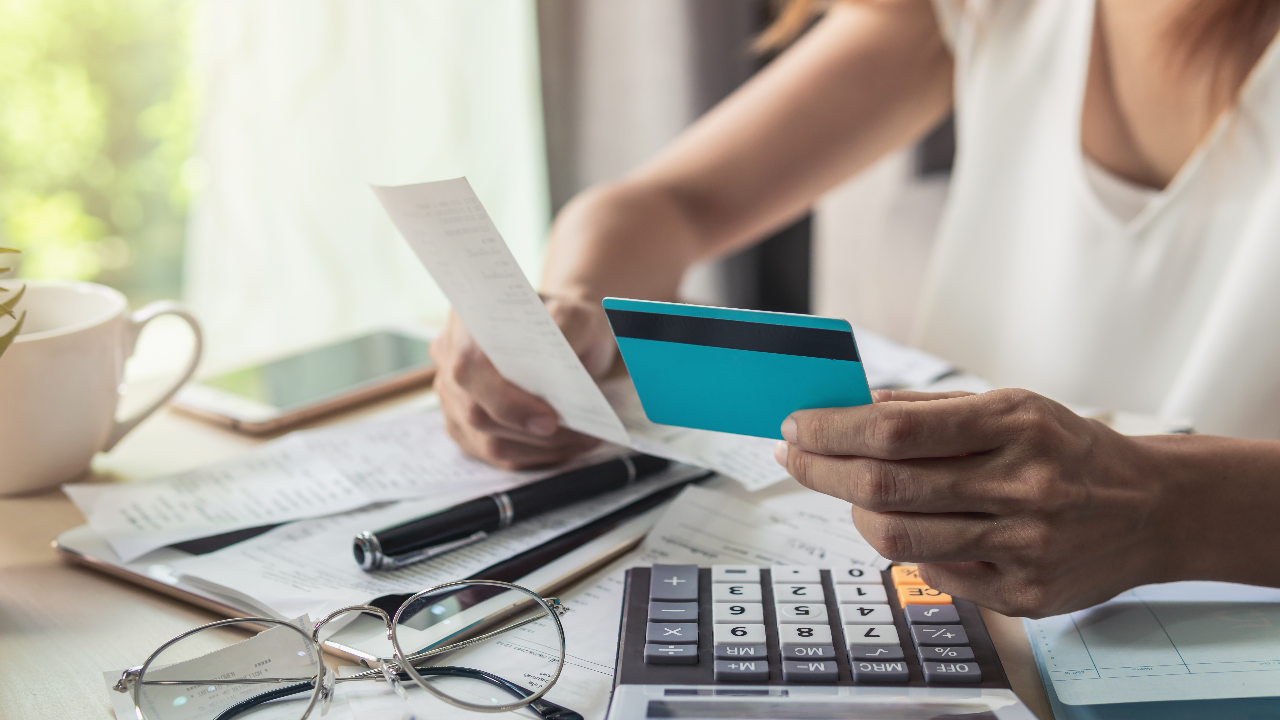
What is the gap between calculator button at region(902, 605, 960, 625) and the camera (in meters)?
0.39

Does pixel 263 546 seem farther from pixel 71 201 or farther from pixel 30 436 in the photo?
pixel 71 201

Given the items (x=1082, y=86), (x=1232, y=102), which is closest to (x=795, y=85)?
(x=1082, y=86)

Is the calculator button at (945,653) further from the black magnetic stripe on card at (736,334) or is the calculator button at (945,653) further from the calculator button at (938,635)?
the black magnetic stripe on card at (736,334)

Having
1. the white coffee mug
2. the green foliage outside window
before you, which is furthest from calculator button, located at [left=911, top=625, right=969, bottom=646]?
the green foliage outside window

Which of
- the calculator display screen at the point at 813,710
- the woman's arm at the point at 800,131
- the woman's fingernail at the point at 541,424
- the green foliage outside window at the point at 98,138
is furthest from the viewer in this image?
the green foliage outside window at the point at 98,138

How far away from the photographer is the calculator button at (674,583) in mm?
412

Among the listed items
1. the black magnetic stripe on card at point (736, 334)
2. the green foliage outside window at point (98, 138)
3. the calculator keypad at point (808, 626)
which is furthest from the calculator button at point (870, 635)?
the green foliage outside window at point (98, 138)

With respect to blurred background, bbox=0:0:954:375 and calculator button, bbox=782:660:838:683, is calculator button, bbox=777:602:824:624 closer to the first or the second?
calculator button, bbox=782:660:838:683

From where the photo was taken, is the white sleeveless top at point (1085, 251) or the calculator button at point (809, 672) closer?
the calculator button at point (809, 672)

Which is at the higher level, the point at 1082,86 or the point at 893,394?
the point at 1082,86

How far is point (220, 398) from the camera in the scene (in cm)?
75

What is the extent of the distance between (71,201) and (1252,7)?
2.13m

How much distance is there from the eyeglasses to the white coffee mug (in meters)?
0.24

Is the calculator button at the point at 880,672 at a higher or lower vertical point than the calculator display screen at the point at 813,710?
higher
